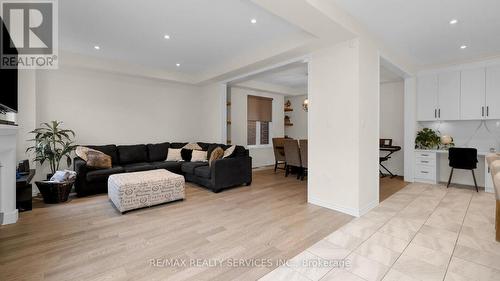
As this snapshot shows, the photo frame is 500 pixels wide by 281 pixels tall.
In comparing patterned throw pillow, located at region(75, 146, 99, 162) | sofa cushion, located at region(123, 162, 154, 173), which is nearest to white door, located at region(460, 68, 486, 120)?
sofa cushion, located at region(123, 162, 154, 173)

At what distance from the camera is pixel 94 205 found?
11.5 feet

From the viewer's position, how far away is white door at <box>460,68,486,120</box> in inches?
171

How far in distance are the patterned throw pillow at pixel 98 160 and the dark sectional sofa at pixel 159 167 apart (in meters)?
0.09

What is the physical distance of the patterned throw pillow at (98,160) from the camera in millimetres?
4109

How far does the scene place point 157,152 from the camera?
17.7 ft

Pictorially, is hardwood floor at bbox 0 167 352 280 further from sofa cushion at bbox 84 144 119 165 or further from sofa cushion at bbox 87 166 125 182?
sofa cushion at bbox 84 144 119 165

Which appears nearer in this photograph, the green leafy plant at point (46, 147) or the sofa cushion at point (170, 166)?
the green leafy plant at point (46, 147)

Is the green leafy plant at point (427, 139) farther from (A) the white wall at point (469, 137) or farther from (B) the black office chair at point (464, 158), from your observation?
(B) the black office chair at point (464, 158)

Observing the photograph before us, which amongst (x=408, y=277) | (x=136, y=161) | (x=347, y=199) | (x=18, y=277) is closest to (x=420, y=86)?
(x=347, y=199)

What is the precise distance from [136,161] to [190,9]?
363cm

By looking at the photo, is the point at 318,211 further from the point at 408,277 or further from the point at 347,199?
the point at 408,277

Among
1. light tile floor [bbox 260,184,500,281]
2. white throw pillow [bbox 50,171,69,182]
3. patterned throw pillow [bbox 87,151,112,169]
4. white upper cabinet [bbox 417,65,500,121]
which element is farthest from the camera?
white upper cabinet [bbox 417,65,500,121]

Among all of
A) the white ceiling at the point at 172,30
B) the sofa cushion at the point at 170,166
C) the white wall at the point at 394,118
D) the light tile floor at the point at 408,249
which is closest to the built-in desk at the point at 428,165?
the white wall at the point at 394,118

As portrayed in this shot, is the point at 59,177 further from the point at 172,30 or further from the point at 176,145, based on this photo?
the point at 172,30
